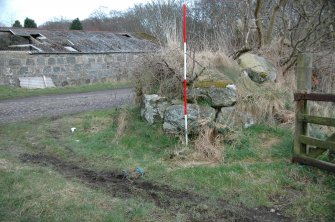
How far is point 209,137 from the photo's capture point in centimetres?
723

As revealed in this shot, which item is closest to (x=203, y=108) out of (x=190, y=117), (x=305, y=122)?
(x=190, y=117)

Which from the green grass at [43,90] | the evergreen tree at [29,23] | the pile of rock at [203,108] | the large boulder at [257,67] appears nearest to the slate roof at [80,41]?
the green grass at [43,90]

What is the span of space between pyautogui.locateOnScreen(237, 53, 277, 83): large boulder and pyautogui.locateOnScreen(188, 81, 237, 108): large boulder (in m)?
1.86

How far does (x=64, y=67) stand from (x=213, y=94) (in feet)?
45.6

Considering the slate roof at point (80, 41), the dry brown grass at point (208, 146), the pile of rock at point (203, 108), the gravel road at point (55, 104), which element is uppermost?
the slate roof at point (80, 41)

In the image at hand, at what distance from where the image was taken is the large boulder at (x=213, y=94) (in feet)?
25.5

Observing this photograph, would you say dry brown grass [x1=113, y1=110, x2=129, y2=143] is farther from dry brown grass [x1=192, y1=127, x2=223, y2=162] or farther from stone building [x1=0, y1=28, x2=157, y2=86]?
stone building [x1=0, y1=28, x2=157, y2=86]

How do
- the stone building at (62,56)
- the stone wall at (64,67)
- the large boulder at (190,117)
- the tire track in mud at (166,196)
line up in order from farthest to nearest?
the stone building at (62,56) → the stone wall at (64,67) → the large boulder at (190,117) → the tire track in mud at (166,196)

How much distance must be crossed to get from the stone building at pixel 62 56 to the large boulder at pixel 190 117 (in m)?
10.3

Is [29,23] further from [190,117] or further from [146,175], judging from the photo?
[146,175]

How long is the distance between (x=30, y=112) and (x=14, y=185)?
275 inches

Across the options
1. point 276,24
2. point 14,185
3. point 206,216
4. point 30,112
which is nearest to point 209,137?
point 206,216

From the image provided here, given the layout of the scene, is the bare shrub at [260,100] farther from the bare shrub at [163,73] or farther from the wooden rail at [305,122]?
the wooden rail at [305,122]

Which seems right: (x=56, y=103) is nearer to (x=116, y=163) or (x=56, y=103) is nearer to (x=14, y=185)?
(x=116, y=163)
